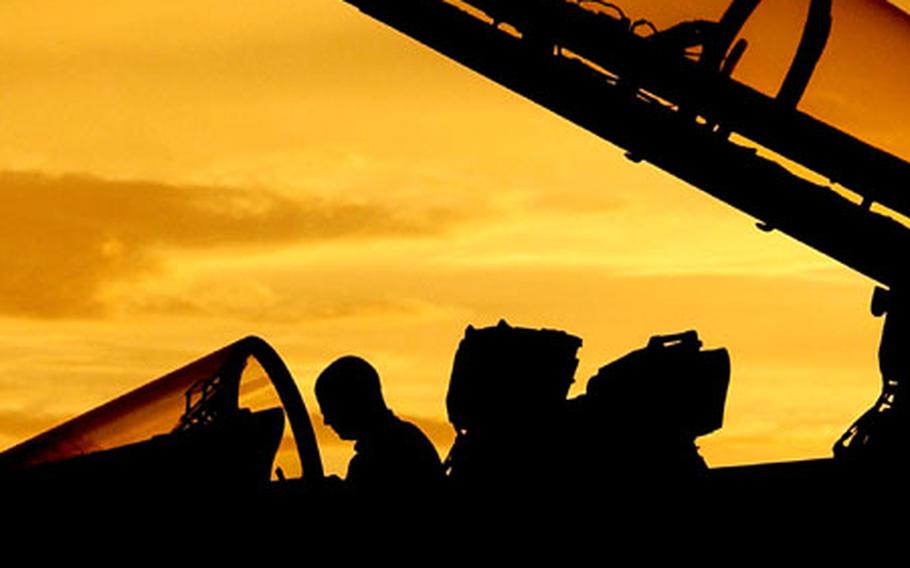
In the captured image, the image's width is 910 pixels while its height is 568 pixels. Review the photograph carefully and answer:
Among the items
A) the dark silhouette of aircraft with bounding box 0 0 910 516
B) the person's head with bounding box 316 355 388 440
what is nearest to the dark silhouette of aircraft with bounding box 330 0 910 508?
the dark silhouette of aircraft with bounding box 0 0 910 516

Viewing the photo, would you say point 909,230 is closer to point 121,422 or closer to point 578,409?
point 578,409

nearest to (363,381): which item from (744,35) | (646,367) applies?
(646,367)

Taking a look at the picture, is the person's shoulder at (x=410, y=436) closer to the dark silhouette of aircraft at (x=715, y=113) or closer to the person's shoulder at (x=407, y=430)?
the person's shoulder at (x=407, y=430)

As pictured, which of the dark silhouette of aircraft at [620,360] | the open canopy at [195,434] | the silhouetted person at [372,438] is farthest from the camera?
the open canopy at [195,434]

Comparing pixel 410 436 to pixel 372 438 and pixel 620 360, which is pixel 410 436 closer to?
pixel 372 438

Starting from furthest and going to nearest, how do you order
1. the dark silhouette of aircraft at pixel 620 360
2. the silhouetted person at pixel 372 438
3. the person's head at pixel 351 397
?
the person's head at pixel 351 397
the silhouetted person at pixel 372 438
the dark silhouette of aircraft at pixel 620 360

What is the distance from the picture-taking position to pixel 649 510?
562cm

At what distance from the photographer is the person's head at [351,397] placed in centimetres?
632

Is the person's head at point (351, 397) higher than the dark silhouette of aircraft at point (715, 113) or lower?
lower

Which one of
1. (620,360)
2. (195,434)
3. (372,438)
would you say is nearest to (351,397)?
(372,438)

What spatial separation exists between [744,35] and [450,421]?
165 centimetres

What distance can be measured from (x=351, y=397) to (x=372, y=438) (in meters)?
0.19

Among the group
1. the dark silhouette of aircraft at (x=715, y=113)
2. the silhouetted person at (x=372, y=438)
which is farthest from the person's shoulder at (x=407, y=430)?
the dark silhouette of aircraft at (x=715, y=113)

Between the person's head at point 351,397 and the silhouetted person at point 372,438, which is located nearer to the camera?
the silhouetted person at point 372,438
